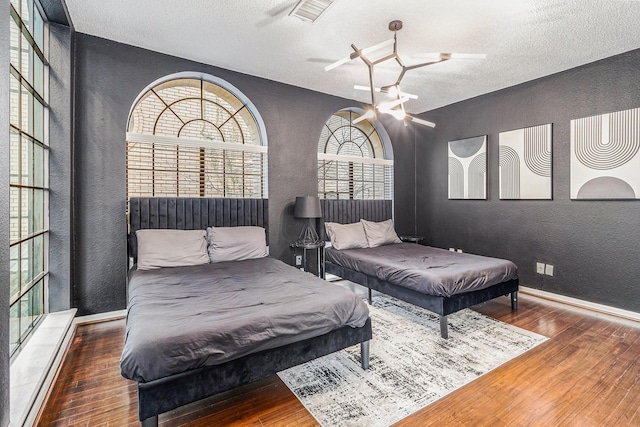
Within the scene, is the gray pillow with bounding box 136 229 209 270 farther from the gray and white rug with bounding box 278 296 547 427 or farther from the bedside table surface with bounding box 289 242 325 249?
the gray and white rug with bounding box 278 296 547 427

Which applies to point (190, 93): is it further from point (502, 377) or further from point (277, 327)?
point (502, 377)

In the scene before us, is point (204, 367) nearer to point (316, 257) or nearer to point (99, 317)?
point (99, 317)

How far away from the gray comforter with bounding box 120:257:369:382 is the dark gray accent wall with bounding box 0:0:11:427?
50 centimetres

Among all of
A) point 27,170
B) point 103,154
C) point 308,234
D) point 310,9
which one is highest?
point 310,9

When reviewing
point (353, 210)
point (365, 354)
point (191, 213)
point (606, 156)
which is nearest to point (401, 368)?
point (365, 354)

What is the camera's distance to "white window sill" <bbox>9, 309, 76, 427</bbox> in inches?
64.5

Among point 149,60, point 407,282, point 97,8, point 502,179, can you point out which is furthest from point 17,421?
point 502,179

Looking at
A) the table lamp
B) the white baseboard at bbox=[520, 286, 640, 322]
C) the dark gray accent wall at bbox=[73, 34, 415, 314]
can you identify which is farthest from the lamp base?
the white baseboard at bbox=[520, 286, 640, 322]

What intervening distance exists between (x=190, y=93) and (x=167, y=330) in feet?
10.4

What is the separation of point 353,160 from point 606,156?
3132 mm

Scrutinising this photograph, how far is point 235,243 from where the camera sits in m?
3.51

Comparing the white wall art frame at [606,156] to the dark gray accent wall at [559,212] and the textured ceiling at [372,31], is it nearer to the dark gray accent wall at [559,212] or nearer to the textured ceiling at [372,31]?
the dark gray accent wall at [559,212]

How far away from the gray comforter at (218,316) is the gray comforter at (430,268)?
3.19 ft

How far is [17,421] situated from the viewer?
1521mm
